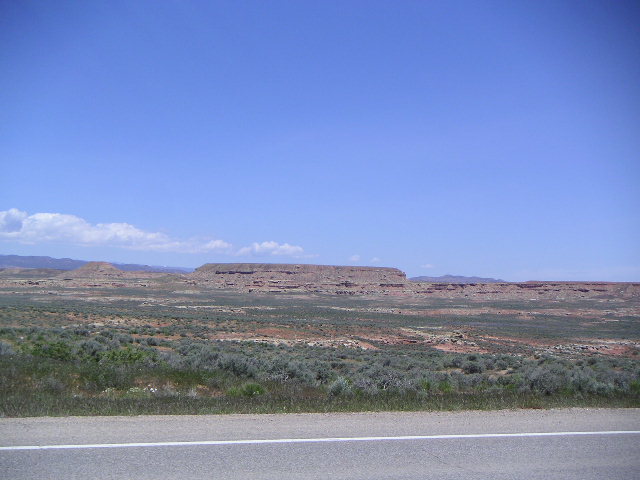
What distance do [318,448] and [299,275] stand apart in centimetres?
15303

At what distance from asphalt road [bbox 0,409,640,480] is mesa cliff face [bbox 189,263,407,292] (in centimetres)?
13036

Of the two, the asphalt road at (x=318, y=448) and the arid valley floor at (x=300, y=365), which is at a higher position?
the asphalt road at (x=318, y=448)

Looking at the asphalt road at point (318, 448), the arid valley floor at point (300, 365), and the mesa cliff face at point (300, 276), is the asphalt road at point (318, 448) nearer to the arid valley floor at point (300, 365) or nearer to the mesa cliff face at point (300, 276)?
the arid valley floor at point (300, 365)

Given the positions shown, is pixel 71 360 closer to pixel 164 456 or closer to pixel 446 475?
pixel 164 456

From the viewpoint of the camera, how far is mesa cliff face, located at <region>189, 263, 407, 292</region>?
14500 cm

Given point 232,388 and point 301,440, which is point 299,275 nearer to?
point 232,388

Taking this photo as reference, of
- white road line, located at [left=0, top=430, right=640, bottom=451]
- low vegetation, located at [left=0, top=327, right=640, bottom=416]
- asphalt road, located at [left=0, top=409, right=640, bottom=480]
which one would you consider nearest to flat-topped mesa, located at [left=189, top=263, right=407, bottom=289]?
low vegetation, located at [left=0, top=327, right=640, bottom=416]

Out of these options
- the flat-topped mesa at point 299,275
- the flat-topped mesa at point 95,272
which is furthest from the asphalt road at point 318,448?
the flat-topped mesa at point 95,272

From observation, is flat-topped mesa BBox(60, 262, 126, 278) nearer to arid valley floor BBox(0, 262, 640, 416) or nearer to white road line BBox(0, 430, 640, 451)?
arid valley floor BBox(0, 262, 640, 416)

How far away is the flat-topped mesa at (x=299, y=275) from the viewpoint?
5935 inches

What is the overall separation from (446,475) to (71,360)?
11.7m

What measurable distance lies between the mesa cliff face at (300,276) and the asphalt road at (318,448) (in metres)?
130

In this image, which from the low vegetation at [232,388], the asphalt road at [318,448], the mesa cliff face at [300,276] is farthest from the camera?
the mesa cliff face at [300,276]

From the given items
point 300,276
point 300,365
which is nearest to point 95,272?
point 300,276
